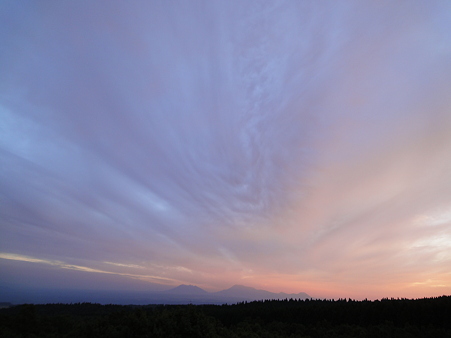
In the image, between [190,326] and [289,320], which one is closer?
[190,326]

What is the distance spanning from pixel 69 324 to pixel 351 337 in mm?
30040

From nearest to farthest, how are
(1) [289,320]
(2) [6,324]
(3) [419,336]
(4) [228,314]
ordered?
1. (2) [6,324]
2. (3) [419,336]
3. (1) [289,320]
4. (4) [228,314]

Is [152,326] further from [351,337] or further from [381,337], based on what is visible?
[381,337]

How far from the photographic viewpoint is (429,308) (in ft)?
124

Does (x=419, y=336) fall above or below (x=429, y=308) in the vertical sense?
below

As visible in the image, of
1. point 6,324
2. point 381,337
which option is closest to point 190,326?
point 6,324

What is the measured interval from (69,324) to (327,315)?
50.3m

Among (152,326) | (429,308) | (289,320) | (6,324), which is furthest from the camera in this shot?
(289,320)

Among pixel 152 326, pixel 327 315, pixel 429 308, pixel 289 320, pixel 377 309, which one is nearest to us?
pixel 152 326

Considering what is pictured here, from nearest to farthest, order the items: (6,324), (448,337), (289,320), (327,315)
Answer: (6,324) → (448,337) → (327,315) → (289,320)

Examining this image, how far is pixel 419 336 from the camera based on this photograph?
2769cm

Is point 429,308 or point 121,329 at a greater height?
point 429,308

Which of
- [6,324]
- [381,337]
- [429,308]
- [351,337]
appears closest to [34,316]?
[6,324]

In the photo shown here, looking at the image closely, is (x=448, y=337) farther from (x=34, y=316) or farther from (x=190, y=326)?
(x=34, y=316)
